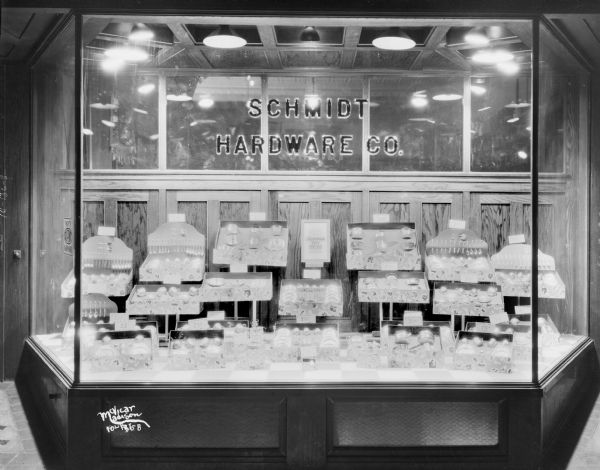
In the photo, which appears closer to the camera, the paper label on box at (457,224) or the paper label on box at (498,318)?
the paper label on box at (498,318)

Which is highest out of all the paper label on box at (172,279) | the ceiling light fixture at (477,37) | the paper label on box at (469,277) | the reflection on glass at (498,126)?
the ceiling light fixture at (477,37)

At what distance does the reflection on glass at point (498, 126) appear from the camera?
4.83 meters

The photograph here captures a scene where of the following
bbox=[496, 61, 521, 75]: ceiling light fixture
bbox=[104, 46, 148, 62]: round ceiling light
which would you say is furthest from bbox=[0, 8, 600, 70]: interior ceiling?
bbox=[496, 61, 521, 75]: ceiling light fixture

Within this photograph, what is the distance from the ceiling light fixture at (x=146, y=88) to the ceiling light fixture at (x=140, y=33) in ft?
1.73

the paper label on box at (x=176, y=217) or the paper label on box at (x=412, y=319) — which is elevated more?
the paper label on box at (x=176, y=217)

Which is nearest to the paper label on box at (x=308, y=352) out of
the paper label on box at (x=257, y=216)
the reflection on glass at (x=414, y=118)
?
the paper label on box at (x=257, y=216)

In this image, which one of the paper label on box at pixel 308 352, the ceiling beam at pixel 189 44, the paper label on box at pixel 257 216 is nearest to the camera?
the paper label on box at pixel 308 352

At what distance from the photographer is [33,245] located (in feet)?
17.7

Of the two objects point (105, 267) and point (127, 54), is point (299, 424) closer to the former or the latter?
point (105, 267)

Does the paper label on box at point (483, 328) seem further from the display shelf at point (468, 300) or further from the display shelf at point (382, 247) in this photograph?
the display shelf at point (382, 247)

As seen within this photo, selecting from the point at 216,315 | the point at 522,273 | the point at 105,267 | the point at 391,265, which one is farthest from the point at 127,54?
the point at 522,273

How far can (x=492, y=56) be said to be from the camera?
448 centimetres

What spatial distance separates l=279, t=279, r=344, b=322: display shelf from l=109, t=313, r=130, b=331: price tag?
1095mm

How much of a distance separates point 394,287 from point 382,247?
12.5 inches
